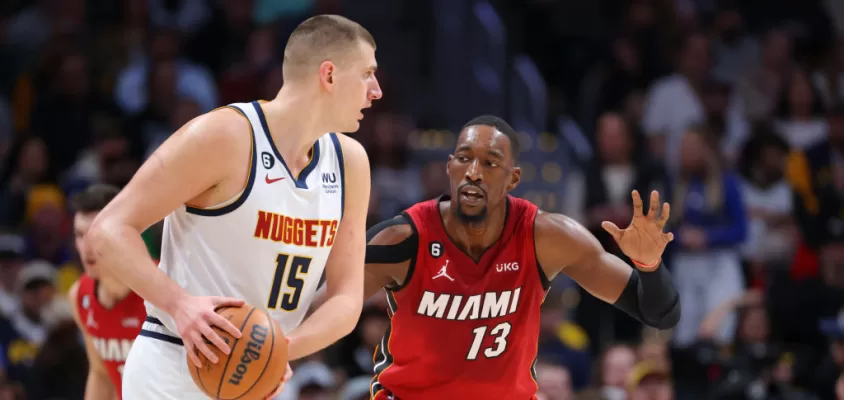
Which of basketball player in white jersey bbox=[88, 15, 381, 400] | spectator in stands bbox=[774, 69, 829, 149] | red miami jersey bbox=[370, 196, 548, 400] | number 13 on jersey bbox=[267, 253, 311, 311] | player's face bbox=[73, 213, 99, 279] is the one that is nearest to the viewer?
basketball player in white jersey bbox=[88, 15, 381, 400]

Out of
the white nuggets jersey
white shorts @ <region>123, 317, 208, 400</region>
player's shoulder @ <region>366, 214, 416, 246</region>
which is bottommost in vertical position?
Answer: white shorts @ <region>123, 317, 208, 400</region>

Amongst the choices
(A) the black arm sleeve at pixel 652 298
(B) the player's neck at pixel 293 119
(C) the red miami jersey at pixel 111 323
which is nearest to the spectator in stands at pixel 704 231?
(A) the black arm sleeve at pixel 652 298

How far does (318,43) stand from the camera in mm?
4297

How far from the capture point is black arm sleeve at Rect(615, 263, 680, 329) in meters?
5.27

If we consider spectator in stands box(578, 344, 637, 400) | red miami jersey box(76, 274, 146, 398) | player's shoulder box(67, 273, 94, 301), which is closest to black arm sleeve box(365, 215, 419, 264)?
red miami jersey box(76, 274, 146, 398)

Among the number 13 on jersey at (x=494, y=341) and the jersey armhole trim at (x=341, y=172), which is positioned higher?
the jersey armhole trim at (x=341, y=172)

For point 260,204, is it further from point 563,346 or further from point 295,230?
point 563,346

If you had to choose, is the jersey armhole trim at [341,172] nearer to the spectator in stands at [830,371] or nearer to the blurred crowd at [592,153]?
the blurred crowd at [592,153]

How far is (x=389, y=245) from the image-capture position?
5.48 meters

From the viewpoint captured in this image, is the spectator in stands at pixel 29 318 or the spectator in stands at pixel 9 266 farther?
the spectator in stands at pixel 9 266

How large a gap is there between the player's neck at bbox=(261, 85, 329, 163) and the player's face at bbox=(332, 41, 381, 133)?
8 cm

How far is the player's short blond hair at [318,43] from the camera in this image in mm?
4297

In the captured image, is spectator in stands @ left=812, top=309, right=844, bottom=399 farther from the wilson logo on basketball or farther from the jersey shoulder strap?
the wilson logo on basketball

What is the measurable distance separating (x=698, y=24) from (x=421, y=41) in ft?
10.8
